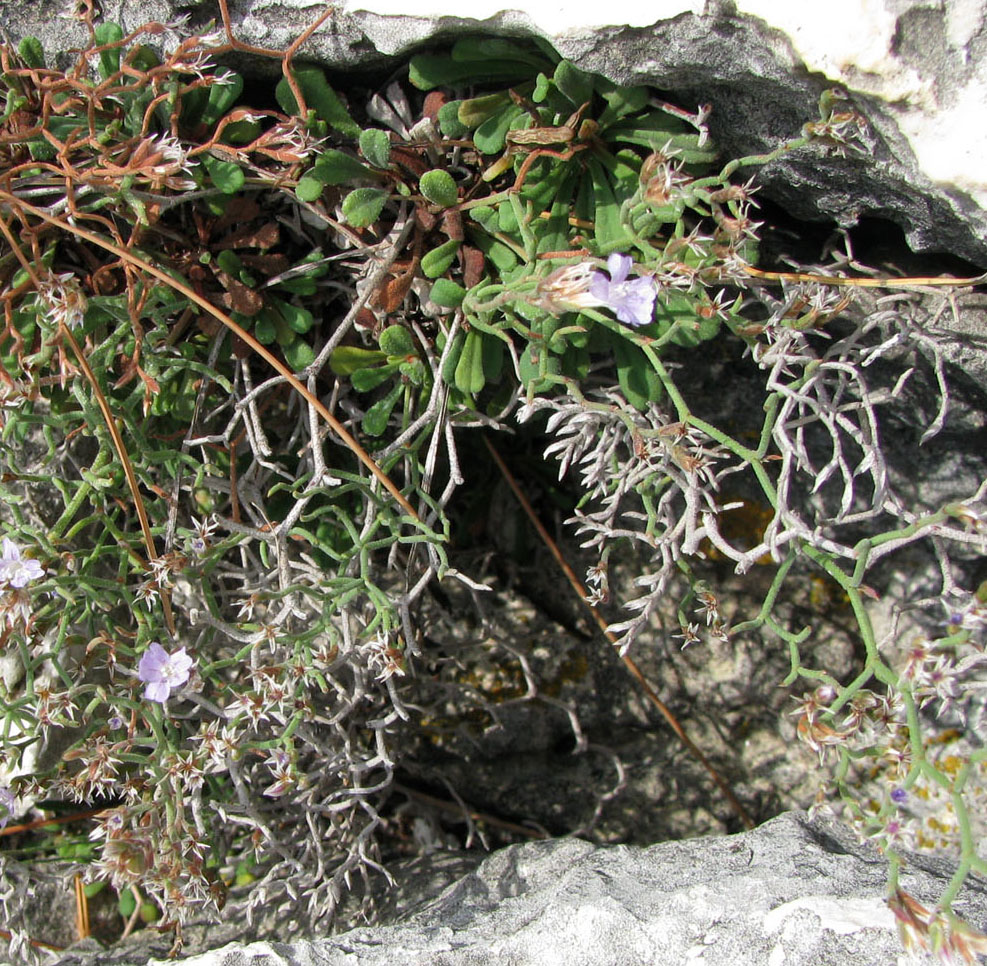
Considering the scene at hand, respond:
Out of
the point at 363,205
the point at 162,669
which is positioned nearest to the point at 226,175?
the point at 363,205

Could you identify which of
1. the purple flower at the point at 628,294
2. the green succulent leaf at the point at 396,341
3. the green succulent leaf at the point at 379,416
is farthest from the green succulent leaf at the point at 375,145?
the purple flower at the point at 628,294

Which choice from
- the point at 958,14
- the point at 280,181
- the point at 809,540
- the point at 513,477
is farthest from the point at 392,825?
the point at 958,14

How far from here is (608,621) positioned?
7.86 feet

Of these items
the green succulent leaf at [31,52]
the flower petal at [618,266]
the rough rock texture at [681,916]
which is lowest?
the rough rock texture at [681,916]

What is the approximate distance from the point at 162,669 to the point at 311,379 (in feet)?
2.03

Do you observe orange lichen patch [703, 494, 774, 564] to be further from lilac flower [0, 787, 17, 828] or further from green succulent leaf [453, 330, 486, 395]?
lilac flower [0, 787, 17, 828]

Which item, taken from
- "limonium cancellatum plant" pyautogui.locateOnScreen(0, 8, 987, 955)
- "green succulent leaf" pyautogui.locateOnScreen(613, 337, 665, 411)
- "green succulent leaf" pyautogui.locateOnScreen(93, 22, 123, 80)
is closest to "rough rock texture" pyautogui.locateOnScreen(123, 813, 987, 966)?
"limonium cancellatum plant" pyautogui.locateOnScreen(0, 8, 987, 955)

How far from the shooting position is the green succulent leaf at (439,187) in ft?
5.85

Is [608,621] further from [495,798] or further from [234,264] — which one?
[234,264]

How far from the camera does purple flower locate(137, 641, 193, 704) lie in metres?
1.66

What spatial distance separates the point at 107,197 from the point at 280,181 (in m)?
0.32

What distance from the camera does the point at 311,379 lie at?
73.7 inches

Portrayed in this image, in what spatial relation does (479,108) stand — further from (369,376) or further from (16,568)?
(16,568)

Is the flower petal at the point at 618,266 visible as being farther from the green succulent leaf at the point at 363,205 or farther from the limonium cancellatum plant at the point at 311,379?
the green succulent leaf at the point at 363,205
